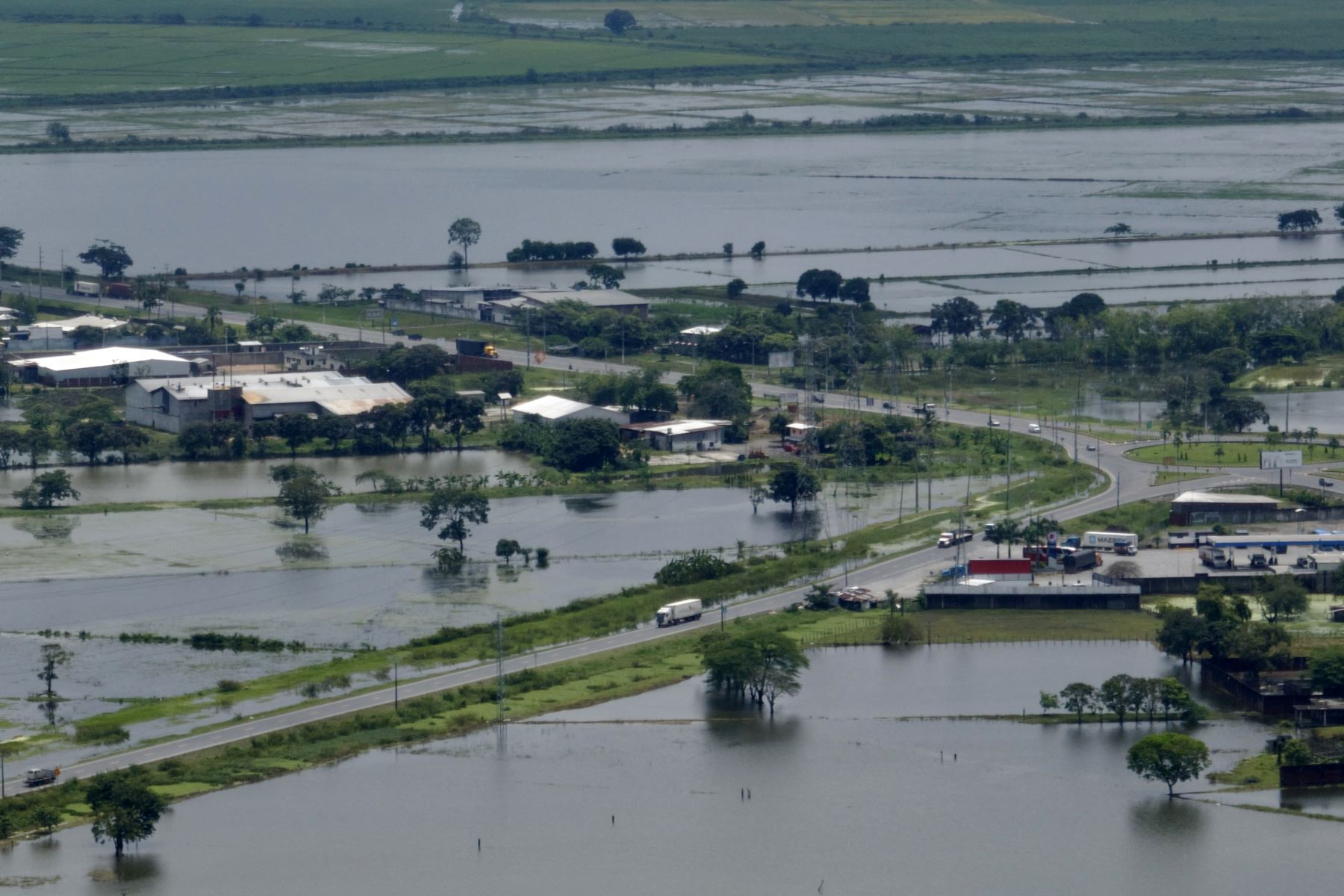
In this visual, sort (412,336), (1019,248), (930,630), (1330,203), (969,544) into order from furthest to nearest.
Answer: (1330,203) < (1019,248) < (412,336) < (969,544) < (930,630)

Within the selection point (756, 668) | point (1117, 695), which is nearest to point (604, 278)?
point (756, 668)

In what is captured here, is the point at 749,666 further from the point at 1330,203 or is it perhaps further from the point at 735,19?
the point at 735,19

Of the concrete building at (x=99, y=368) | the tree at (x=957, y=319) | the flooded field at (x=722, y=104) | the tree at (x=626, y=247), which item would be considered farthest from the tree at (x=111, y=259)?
the flooded field at (x=722, y=104)

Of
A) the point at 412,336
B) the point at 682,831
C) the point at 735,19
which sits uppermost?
the point at 735,19

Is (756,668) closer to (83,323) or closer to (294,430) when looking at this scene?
(294,430)

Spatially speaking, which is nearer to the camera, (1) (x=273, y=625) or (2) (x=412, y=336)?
(1) (x=273, y=625)

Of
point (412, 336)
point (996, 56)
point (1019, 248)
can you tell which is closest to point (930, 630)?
point (412, 336)
